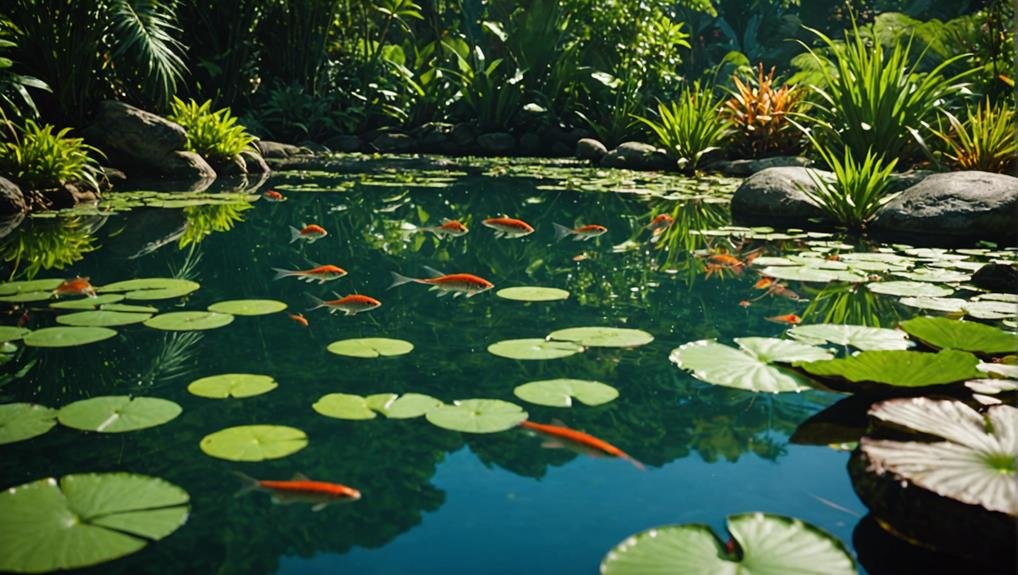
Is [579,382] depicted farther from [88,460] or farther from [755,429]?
[88,460]

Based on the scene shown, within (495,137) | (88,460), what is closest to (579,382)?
(88,460)

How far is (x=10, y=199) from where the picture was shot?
5.62 meters

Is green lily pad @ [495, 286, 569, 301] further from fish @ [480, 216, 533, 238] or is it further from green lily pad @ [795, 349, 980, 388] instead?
green lily pad @ [795, 349, 980, 388]

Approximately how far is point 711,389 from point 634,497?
737 millimetres

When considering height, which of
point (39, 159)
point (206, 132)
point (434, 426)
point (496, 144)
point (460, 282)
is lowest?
point (434, 426)

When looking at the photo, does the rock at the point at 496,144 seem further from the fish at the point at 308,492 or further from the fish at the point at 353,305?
the fish at the point at 308,492

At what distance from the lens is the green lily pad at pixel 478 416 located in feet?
6.48

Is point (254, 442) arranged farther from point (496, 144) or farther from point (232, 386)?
point (496, 144)

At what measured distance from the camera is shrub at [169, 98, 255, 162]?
8540mm

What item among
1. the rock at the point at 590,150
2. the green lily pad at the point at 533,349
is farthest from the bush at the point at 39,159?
the rock at the point at 590,150

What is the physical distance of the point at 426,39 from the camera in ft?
52.6

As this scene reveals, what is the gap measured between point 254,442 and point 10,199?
4.81m

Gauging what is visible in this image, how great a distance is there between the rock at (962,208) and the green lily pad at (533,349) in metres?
3.28

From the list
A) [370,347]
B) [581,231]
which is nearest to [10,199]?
[581,231]
